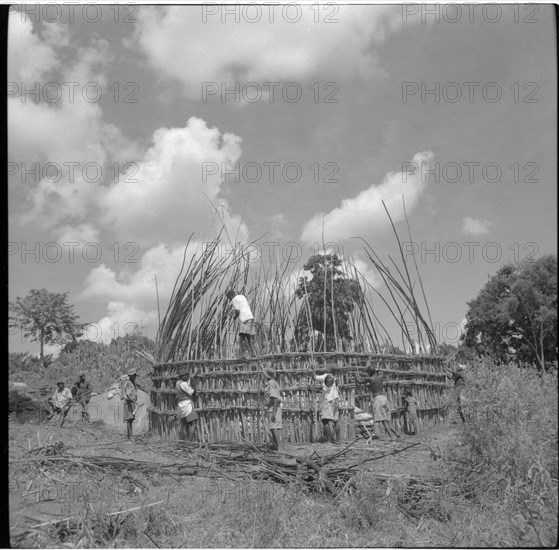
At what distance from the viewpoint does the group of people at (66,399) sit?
8.64 meters

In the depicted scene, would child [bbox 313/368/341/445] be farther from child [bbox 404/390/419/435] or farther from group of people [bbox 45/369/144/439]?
group of people [bbox 45/369/144/439]

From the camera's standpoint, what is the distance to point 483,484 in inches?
141

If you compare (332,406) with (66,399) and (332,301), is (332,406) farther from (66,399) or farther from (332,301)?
(66,399)

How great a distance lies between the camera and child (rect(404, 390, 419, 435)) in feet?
23.7

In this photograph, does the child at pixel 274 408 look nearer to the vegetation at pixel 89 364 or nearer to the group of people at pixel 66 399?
the group of people at pixel 66 399

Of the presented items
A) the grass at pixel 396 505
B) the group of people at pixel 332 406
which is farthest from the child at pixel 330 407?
the grass at pixel 396 505

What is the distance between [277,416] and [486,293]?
20.6 ft

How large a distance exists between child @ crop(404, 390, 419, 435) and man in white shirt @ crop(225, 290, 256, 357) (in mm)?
2215

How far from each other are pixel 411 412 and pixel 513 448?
389cm

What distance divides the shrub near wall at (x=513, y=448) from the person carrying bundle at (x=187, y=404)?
11.9 feet

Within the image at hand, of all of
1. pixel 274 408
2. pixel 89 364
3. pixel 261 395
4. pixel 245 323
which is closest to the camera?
pixel 274 408

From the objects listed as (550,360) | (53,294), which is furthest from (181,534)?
(53,294)

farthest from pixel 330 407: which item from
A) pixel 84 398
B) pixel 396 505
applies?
pixel 84 398

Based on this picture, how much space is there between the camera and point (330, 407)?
6.48 metres
